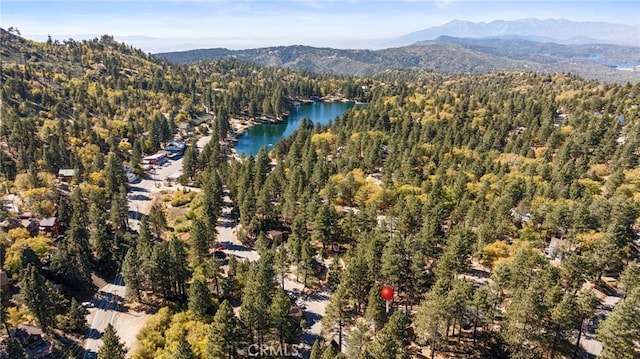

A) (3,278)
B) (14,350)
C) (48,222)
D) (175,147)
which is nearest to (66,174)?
(48,222)

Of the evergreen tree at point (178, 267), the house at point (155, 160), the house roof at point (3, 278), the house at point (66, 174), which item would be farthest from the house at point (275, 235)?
the house at point (155, 160)

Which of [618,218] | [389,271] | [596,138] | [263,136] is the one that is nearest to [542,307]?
[389,271]

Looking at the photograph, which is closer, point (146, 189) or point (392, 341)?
point (392, 341)

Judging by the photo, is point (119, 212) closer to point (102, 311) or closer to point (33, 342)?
point (102, 311)

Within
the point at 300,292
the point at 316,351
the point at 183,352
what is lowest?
the point at 300,292

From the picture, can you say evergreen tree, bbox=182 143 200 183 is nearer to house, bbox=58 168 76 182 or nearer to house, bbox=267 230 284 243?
house, bbox=58 168 76 182

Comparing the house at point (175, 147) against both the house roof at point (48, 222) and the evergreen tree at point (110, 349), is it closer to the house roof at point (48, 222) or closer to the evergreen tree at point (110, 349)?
the house roof at point (48, 222)
